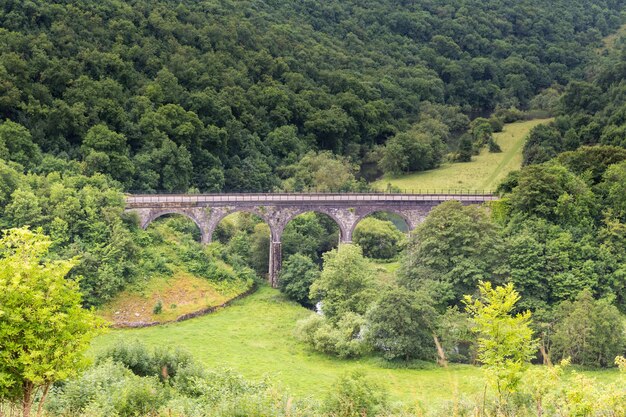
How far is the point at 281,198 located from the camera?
2461 inches

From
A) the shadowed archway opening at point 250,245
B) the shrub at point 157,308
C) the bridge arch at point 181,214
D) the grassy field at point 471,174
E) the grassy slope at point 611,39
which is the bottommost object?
the shrub at point 157,308

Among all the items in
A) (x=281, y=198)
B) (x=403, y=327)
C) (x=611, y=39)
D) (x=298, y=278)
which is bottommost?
(x=403, y=327)

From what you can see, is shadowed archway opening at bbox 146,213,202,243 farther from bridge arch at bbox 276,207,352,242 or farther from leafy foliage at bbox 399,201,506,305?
leafy foliage at bbox 399,201,506,305

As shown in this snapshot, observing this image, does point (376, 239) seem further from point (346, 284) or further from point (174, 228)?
point (346, 284)

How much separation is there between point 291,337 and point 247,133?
131ft

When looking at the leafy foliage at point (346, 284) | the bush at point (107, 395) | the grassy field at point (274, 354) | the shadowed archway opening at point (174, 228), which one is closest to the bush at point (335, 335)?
the grassy field at point (274, 354)

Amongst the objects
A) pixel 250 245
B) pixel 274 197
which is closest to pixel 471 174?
pixel 274 197

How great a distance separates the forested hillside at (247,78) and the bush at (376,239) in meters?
14.5

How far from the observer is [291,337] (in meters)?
48.8

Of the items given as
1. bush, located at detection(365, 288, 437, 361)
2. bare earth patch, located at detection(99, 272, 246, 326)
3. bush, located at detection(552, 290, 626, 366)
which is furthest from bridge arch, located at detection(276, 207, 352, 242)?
bush, located at detection(552, 290, 626, 366)

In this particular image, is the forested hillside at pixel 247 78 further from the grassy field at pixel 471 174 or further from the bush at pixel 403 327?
the bush at pixel 403 327

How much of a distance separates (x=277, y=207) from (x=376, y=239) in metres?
11.8

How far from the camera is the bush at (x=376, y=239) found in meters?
69.1

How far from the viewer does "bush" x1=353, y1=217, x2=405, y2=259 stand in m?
69.1
